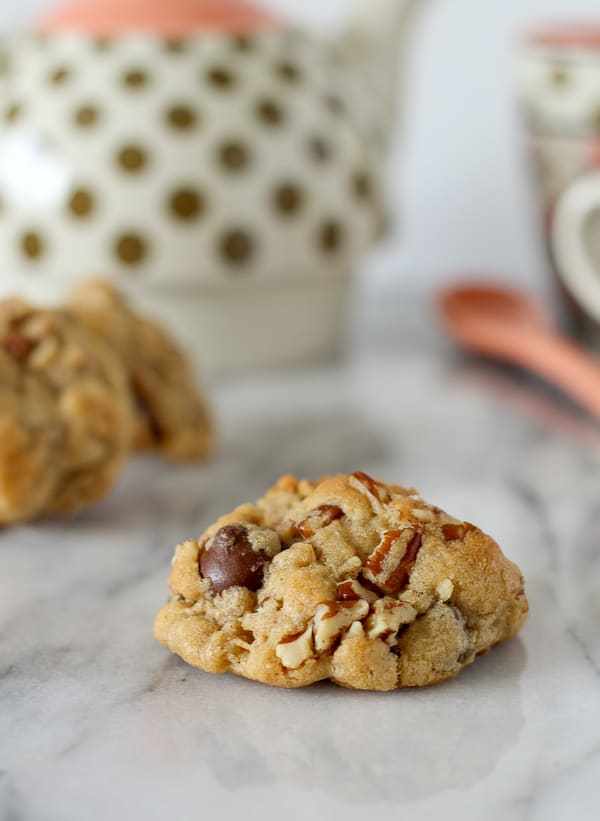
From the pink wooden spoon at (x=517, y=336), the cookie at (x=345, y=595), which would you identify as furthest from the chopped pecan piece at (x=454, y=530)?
the pink wooden spoon at (x=517, y=336)

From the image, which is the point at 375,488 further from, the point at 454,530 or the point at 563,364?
the point at 563,364

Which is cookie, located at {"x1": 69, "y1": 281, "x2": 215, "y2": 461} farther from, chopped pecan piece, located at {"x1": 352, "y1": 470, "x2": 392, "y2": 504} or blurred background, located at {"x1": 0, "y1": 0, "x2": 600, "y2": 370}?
chopped pecan piece, located at {"x1": 352, "y1": 470, "x2": 392, "y2": 504}

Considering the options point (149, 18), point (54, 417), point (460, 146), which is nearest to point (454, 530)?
point (54, 417)

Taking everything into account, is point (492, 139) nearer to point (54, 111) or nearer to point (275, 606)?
point (54, 111)

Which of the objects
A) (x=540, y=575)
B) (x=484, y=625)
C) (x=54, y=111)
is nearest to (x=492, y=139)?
(x=54, y=111)

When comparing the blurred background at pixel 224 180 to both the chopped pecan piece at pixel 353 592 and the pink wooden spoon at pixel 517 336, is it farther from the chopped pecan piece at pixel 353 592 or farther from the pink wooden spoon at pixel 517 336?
the chopped pecan piece at pixel 353 592

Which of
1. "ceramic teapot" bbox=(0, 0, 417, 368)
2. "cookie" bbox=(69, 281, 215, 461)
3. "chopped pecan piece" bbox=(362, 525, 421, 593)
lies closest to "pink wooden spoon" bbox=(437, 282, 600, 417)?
"ceramic teapot" bbox=(0, 0, 417, 368)
